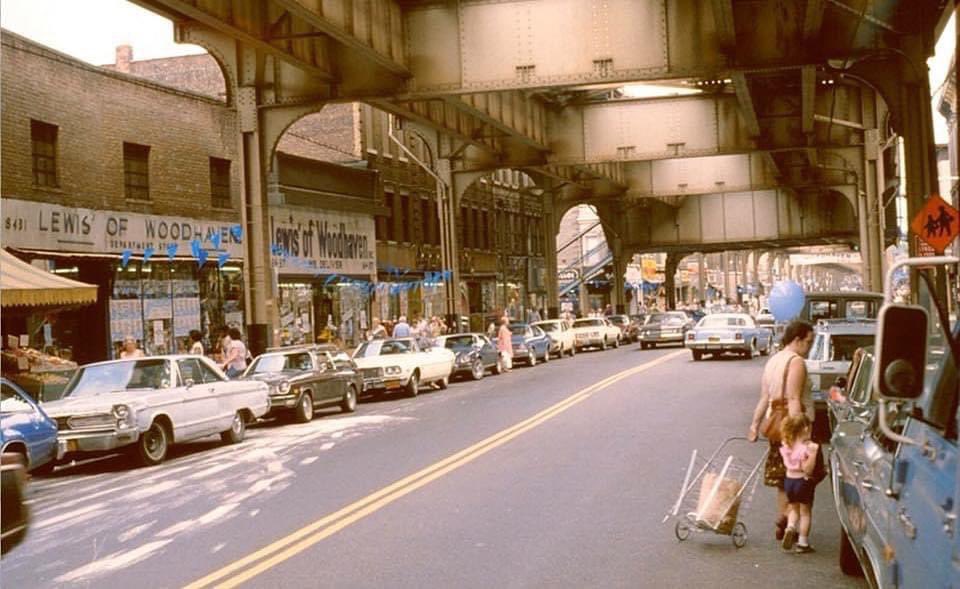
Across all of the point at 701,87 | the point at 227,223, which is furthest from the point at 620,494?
the point at 701,87

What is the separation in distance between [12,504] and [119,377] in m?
11.6

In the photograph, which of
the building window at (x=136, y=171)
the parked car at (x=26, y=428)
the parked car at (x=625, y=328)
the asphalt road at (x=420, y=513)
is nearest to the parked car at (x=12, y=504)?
the asphalt road at (x=420, y=513)

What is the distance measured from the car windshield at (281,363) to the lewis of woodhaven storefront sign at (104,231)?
533 cm

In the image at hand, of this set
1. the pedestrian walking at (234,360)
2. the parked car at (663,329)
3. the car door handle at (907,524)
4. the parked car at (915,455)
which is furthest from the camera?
the parked car at (663,329)

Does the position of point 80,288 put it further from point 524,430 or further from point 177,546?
point 177,546

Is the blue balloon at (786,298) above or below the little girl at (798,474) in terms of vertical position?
above

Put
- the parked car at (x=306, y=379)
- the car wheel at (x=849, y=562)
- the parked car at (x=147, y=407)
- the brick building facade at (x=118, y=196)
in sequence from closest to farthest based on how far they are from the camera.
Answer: the car wheel at (x=849, y=562) < the parked car at (x=147, y=407) < the parked car at (x=306, y=379) < the brick building facade at (x=118, y=196)

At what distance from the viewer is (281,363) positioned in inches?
905

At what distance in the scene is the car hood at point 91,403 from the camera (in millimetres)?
15773

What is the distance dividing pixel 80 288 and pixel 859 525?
17.0 m

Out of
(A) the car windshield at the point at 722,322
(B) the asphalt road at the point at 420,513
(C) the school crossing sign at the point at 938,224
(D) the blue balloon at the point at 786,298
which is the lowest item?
(B) the asphalt road at the point at 420,513

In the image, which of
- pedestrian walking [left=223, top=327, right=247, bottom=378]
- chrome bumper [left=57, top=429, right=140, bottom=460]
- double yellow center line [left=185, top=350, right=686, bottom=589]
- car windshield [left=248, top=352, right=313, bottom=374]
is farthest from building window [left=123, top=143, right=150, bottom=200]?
double yellow center line [left=185, top=350, right=686, bottom=589]

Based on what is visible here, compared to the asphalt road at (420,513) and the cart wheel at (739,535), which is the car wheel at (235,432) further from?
the cart wheel at (739,535)

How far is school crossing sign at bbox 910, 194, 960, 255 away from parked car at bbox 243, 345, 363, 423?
1140 cm
